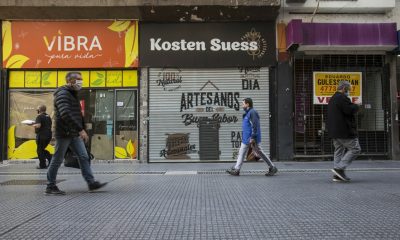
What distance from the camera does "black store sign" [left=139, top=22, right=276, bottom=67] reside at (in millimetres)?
14641

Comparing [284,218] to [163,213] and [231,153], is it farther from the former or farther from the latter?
[231,153]

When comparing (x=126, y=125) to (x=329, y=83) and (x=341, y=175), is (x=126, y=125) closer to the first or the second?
(x=329, y=83)

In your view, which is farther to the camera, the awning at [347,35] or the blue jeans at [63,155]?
the awning at [347,35]

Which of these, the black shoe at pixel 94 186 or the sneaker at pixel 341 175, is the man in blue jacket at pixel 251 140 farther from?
the black shoe at pixel 94 186

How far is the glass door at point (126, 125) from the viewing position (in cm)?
1472

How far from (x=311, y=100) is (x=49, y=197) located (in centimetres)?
979

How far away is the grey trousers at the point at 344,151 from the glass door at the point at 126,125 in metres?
7.51

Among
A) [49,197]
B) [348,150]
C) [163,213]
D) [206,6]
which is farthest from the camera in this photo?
[206,6]


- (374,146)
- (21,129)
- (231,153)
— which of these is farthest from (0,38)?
(374,146)

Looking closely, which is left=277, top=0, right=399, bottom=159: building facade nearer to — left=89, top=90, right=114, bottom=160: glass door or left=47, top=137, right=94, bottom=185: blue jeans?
left=89, top=90, right=114, bottom=160: glass door

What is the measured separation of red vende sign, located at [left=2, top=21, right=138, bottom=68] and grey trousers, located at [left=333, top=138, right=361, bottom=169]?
773cm

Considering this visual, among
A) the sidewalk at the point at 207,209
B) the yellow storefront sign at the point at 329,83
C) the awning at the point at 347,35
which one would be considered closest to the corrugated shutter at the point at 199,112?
the yellow storefront sign at the point at 329,83

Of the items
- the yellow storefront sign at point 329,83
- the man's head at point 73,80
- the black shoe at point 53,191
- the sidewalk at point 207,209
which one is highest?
the yellow storefront sign at point 329,83

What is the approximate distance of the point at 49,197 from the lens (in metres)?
6.95
